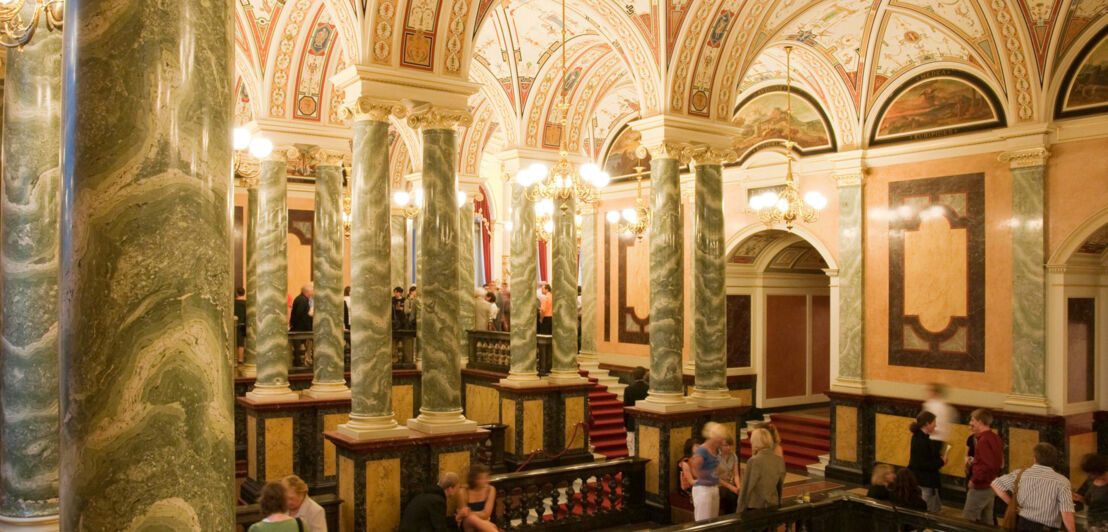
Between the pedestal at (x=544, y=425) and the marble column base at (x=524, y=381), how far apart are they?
5cm

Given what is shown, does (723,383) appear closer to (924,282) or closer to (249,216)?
(924,282)

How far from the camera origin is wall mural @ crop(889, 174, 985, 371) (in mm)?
12438

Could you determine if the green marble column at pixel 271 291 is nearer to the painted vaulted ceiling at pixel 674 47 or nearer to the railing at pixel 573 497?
the painted vaulted ceiling at pixel 674 47

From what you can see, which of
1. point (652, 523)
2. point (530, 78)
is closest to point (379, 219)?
point (652, 523)

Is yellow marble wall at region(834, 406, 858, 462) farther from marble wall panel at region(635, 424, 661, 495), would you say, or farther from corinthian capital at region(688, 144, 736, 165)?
corinthian capital at region(688, 144, 736, 165)

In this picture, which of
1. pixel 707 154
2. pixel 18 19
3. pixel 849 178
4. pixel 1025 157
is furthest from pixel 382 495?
pixel 1025 157

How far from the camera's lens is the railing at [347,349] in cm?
1378

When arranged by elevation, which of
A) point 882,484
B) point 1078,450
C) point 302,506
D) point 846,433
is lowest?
point 846,433

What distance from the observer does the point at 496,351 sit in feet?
49.1

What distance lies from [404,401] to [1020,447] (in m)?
9.52

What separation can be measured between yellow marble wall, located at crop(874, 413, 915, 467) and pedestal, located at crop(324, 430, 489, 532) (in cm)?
773

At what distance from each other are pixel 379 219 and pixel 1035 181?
904 centimetres

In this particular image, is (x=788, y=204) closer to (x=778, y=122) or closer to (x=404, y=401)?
(x=778, y=122)

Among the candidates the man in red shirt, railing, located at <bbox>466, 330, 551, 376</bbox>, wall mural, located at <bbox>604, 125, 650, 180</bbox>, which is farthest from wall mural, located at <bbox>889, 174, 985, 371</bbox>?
railing, located at <bbox>466, 330, 551, 376</bbox>
